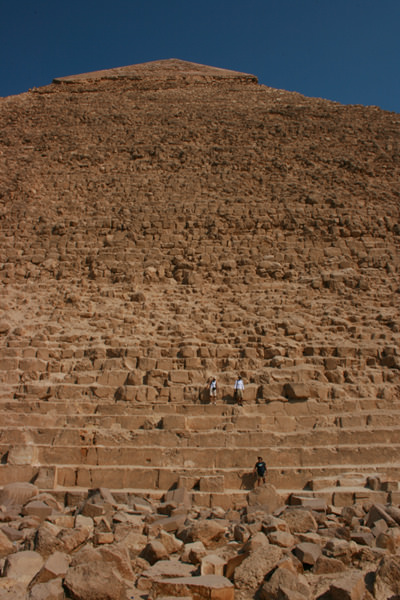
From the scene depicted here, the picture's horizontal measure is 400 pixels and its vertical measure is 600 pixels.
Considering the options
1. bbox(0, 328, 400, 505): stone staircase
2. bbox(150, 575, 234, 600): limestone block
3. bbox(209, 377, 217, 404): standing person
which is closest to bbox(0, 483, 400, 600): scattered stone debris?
bbox(150, 575, 234, 600): limestone block

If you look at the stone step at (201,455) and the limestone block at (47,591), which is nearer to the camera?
the limestone block at (47,591)

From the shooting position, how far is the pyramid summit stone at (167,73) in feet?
56.7

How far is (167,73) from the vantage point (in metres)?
17.9

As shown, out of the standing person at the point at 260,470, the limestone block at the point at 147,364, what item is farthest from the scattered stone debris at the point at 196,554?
the limestone block at the point at 147,364

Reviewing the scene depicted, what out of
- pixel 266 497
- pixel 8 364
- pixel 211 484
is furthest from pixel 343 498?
pixel 8 364

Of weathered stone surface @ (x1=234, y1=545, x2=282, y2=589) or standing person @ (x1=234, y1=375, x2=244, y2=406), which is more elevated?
standing person @ (x1=234, y1=375, x2=244, y2=406)

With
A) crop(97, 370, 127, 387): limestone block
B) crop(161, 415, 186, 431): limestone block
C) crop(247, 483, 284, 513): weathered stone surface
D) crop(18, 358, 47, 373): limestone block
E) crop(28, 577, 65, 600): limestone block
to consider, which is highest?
crop(18, 358, 47, 373): limestone block

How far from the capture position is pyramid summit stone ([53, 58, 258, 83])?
1728 centimetres

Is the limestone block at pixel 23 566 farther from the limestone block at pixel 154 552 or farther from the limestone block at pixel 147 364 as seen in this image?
the limestone block at pixel 147 364

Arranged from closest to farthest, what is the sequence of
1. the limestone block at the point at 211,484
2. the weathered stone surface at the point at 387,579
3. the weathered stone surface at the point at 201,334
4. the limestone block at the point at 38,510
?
1. the weathered stone surface at the point at 387,579
2. the limestone block at the point at 38,510
3. the weathered stone surface at the point at 201,334
4. the limestone block at the point at 211,484

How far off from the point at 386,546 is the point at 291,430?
9.18 ft

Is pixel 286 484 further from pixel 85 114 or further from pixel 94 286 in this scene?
pixel 85 114

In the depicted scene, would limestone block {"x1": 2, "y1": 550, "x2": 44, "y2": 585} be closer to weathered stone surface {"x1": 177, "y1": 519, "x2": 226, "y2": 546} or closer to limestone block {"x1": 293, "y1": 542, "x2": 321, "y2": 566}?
weathered stone surface {"x1": 177, "y1": 519, "x2": 226, "y2": 546}

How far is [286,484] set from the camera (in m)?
6.00
